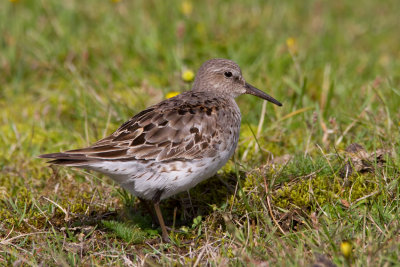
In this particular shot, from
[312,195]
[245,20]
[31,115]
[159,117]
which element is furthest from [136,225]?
[245,20]

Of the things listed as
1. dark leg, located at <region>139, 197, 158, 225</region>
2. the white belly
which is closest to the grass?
dark leg, located at <region>139, 197, 158, 225</region>

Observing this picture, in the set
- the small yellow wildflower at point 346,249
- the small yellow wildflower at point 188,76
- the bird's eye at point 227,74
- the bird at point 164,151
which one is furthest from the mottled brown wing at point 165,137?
the small yellow wildflower at point 346,249

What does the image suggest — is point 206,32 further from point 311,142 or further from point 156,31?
point 311,142

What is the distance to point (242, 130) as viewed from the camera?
22.2ft

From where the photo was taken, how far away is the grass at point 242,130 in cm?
461

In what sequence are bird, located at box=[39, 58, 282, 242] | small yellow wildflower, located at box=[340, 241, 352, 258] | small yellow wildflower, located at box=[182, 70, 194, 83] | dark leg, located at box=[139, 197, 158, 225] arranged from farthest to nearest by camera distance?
small yellow wildflower, located at box=[182, 70, 194, 83] < dark leg, located at box=[139, 197, 158, 225] < bird, located at box=[39, 58, 282, 242] < small yellow wildflower, located at box=[340, 241, 352, 258]

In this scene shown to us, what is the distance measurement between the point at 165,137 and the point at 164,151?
14 centimetres

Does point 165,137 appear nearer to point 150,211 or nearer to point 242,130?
point 150,211

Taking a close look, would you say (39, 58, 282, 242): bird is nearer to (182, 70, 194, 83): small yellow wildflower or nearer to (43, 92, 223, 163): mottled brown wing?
(43, 92, 223, 163): mottled brown wing

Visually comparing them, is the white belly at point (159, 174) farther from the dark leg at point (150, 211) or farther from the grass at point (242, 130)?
the dark leg at point (150, 211)

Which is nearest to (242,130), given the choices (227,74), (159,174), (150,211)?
(227,74)

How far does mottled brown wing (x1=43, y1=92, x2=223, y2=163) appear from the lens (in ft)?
15.8

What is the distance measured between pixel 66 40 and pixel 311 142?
4.30 meters

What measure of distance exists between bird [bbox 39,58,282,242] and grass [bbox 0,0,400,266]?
39 centimetres
